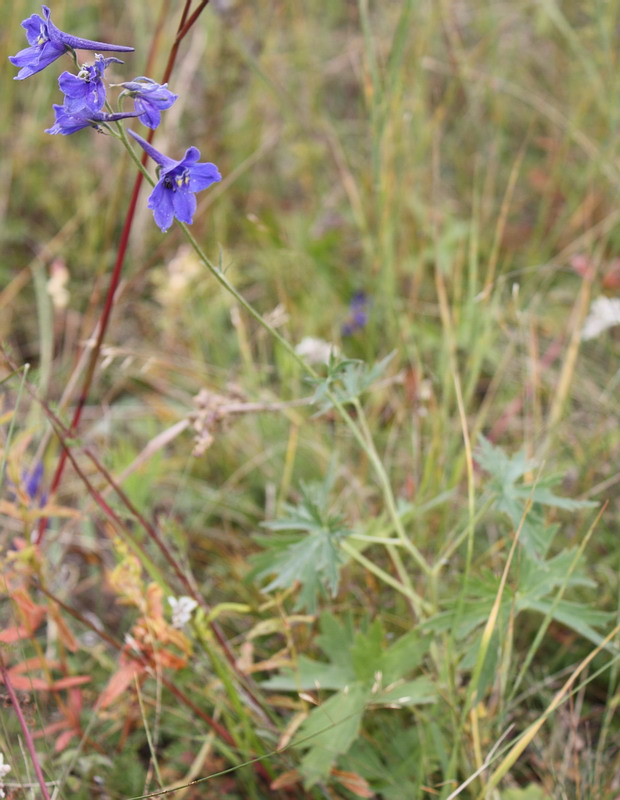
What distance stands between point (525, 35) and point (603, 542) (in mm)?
2960

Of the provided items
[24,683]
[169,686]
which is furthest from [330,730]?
[24,683]

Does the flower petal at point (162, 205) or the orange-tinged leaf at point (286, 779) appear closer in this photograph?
the flower petal at point (162, 205)

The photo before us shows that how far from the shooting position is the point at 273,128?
3.76m

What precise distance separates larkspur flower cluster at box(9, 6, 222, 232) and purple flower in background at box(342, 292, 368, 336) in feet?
5.35

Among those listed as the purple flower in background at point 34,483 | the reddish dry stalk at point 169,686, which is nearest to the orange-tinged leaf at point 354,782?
the reddish dry stalk at point 169,686

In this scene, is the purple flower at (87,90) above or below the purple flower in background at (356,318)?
above

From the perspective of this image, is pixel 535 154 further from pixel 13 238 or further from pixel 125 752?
pixel 125 752

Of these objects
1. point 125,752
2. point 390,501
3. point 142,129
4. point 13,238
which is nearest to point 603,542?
point 390,501

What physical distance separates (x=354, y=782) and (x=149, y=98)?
4.59 feet

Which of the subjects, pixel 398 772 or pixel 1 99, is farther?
pixel 1 99

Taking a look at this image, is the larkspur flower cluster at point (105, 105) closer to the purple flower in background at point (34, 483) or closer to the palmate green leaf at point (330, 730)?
the palmate green leaf at point (330, 730)

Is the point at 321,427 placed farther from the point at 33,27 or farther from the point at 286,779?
the point at 33,27

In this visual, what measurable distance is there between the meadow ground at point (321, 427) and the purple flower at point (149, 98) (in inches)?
11.7

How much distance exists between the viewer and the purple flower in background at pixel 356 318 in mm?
2953
